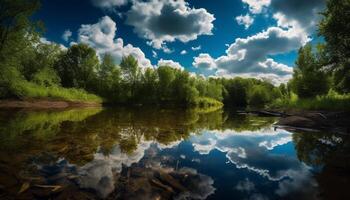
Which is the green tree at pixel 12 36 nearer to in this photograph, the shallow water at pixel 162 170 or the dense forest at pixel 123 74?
the dense forest at pixel 123 74

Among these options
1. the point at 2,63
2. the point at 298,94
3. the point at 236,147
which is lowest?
the point at 236,147

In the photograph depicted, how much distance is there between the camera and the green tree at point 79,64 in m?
52.8

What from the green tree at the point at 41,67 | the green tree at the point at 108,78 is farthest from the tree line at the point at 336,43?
the green tree at the point at 108,78

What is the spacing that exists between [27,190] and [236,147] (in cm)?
708

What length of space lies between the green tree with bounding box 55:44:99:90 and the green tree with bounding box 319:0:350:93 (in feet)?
166

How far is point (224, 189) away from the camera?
4105mm

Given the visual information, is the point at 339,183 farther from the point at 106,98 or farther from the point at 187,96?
the point at 187,96

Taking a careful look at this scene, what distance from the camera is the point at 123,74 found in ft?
197

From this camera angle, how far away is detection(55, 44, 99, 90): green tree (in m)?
52.8

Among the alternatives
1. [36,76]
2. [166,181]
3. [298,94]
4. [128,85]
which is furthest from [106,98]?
[166,181]

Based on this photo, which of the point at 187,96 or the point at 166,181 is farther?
the point at 187,96

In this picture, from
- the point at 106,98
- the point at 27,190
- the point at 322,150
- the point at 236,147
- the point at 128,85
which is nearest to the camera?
the point at 27,190

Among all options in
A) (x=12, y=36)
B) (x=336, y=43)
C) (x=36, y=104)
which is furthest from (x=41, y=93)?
(x=336, y=43)

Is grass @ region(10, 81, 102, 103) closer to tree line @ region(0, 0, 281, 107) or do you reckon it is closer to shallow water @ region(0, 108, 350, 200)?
tree line @ region(0, 0, 281, 107)
